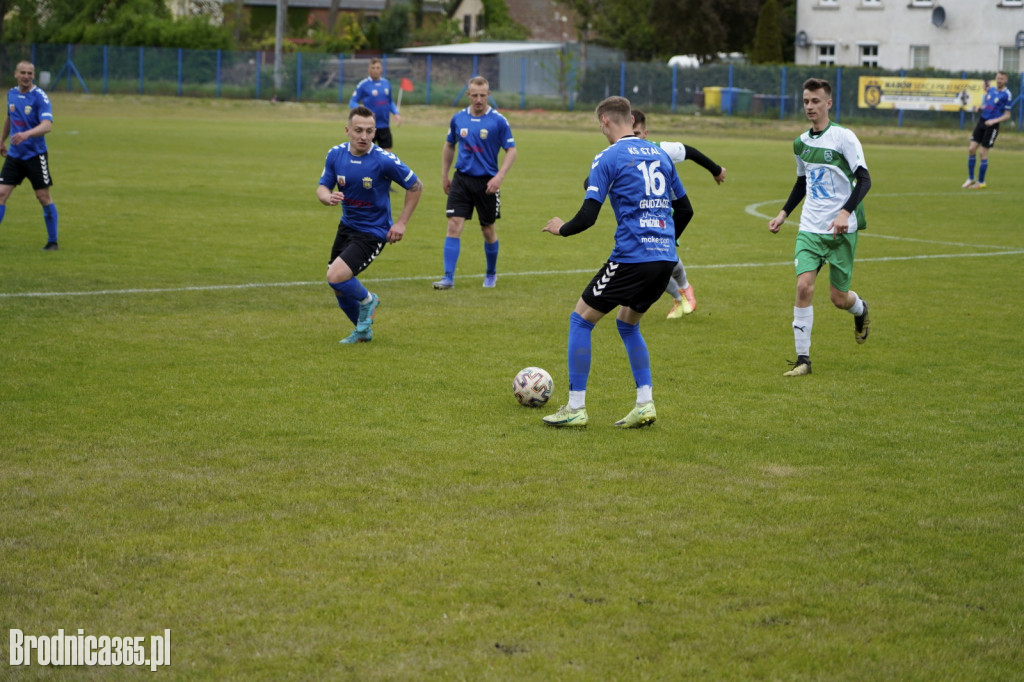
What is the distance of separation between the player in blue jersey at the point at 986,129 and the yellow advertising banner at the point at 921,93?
20999mm

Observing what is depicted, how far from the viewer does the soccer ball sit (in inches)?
319

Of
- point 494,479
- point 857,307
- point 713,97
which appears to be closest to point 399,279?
point 857,307

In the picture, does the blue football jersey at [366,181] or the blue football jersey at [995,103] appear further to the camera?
the blue football jersey at [995,103]

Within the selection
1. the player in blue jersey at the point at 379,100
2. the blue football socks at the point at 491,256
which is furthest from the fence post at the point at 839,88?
the blue football socks at the point at 491,256

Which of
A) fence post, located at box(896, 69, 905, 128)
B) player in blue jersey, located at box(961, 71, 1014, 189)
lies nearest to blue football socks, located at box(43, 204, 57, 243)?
player in blue jersey, located at box(961, 71, 1014, 189)

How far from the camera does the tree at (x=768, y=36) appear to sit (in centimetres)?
6059

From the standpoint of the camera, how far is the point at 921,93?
4916cm

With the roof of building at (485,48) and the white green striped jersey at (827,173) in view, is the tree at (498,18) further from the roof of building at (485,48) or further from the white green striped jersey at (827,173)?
the white green striped jersey at (827,173)

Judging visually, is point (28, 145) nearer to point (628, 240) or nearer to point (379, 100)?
point (628, 240)

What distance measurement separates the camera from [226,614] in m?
4.74

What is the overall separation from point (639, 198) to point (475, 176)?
6.22 m

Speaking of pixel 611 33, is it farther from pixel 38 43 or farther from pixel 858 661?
pixel 858 661

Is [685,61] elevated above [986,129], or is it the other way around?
[685,61]

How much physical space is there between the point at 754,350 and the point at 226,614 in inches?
255
